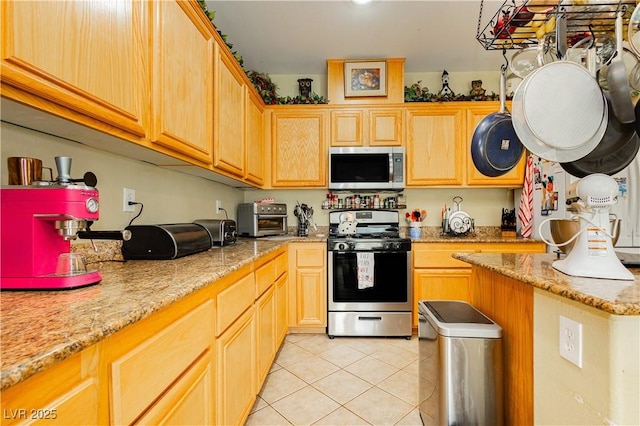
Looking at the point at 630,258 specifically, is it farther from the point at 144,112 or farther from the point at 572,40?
the point at 144,112

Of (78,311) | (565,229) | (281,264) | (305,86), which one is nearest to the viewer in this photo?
(78,311)

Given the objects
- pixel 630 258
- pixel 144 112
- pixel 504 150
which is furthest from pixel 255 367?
pixel 630 258

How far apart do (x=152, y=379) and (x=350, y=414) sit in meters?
1.29

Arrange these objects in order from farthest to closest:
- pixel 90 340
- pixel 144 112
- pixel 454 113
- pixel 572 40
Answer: pixel 454 113
pixel 572 40
pixel 144 112
pixel 90 340

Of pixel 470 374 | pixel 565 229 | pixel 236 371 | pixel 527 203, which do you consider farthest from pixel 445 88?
pixel 236 371

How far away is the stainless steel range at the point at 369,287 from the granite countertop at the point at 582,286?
1.37 metres

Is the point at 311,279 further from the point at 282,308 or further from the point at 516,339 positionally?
the point at 516,339

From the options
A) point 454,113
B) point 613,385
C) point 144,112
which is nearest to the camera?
point 613,385

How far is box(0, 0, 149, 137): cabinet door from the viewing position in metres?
0.70

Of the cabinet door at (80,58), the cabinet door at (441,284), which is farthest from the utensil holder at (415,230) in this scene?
the cabinet door at (80,58)

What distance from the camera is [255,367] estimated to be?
1.66 m

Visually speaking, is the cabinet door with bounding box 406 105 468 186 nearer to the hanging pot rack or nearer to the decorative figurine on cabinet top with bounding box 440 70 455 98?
the decorative figurine on cabinet top with bounding box 440 70 455 98

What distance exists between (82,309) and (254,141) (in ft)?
7.22

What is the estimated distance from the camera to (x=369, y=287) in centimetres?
270
